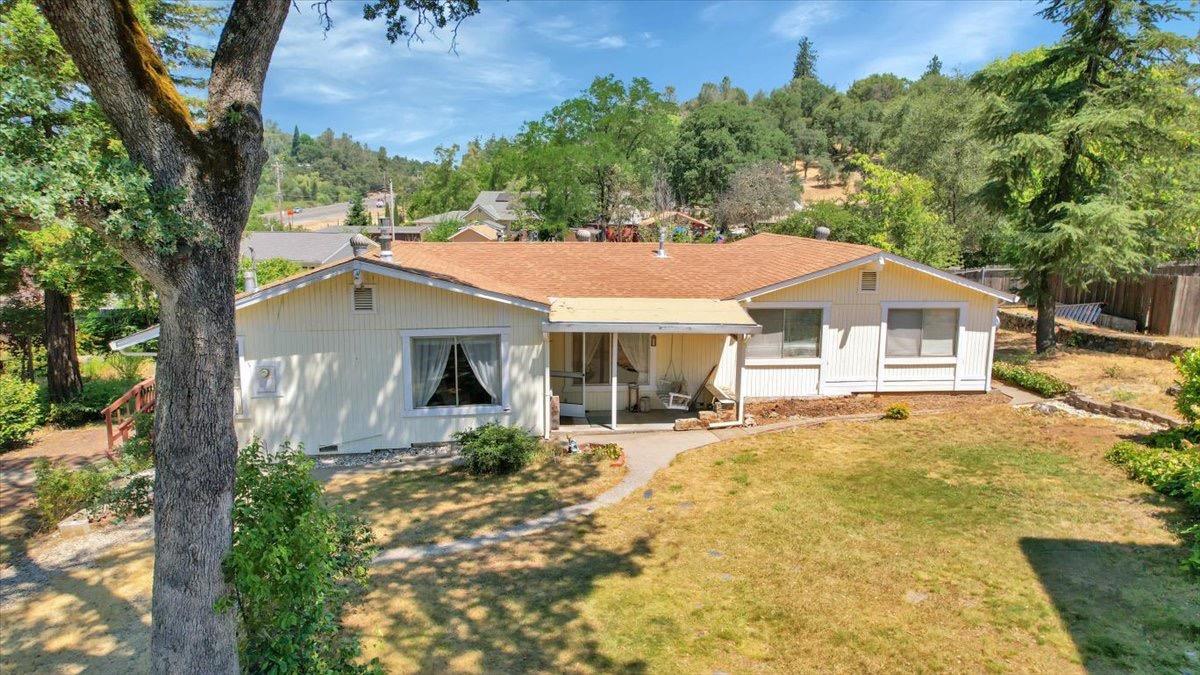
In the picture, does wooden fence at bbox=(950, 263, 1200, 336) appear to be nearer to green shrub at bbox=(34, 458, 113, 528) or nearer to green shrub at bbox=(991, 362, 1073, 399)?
green shrub at bbox=(991, 362, 1073, 399)

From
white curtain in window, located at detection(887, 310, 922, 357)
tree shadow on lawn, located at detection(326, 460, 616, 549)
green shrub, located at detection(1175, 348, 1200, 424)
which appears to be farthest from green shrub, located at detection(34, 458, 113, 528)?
green shrub, located at detection(1175, 348, 1200, 424)

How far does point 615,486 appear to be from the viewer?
36.4ft

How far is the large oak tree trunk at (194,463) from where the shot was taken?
489 cm

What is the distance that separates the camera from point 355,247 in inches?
510

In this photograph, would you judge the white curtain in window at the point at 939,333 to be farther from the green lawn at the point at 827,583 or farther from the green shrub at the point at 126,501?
the green shrub at the point at 126,501

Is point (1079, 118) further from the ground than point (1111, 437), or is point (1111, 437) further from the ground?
point (1079, 118)

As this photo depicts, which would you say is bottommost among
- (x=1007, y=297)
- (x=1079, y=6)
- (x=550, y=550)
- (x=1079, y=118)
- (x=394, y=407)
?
(x=550, y=550)

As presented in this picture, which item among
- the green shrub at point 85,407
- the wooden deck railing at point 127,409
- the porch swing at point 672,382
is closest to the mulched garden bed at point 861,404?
the porch swing at point 672,382

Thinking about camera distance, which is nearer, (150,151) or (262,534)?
(150,151)

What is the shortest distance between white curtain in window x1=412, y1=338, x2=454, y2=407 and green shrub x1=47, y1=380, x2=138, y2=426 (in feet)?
32.8

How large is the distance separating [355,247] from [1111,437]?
16.2 metres

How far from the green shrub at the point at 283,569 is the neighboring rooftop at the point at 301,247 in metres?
37.7

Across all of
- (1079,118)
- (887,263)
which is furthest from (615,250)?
(1079,118)

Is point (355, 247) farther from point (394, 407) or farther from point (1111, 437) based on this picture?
A: point (1111, 437)
